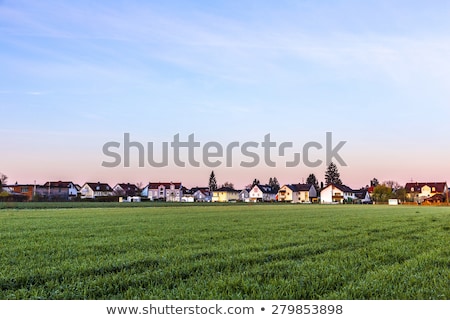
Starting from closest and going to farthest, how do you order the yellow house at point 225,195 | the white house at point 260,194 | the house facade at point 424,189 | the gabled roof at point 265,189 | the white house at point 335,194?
1. the white house at point 335,194
2. the house facade at point 424,189
3. the white house at point 260,194
4. the gabled roof at point 265,189
5. the yellow house at point 225,195

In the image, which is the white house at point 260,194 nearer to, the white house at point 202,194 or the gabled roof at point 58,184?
the white house at point 202,194

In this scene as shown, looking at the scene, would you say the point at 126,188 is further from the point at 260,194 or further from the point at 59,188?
the point at 260,194

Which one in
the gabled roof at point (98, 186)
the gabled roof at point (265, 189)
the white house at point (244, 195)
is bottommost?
the white house at point (244, 195)

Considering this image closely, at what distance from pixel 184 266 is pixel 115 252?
265 cm

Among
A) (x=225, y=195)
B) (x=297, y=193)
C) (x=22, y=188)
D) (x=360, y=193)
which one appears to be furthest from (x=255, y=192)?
(x=22, y=188)

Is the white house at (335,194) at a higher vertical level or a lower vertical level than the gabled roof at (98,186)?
lower

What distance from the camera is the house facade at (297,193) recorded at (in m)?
127

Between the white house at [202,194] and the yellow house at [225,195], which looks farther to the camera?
the white house at [202,194]

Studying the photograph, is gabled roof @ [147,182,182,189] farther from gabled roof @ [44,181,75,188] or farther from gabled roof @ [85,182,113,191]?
gabled roof @ [44,181,75,188]

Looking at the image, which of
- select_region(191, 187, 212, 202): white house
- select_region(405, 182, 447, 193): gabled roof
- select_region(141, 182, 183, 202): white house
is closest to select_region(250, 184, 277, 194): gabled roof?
select_region(191, 187, 212, 202): white house

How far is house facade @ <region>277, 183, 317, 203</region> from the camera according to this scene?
12691 centimetres

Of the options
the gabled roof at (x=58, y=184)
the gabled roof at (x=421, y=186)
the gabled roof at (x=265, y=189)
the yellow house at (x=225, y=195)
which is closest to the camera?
the gabled roof at (x=58, y=184)

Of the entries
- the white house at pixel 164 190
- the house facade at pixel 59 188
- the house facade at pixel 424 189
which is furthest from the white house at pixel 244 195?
the house facade at pixel 59 188

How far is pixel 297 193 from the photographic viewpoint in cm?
12812
